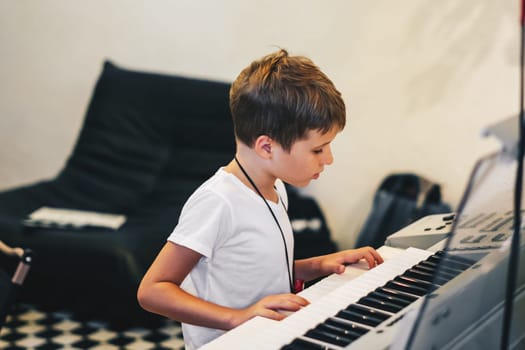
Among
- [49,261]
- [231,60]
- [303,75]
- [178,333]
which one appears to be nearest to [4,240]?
[49,261]

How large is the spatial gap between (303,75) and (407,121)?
2290 mm

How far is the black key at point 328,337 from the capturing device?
3.86ft

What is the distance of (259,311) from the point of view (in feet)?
4.43

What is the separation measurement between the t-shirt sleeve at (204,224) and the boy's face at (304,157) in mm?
146

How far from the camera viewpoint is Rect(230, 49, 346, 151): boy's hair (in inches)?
60.1

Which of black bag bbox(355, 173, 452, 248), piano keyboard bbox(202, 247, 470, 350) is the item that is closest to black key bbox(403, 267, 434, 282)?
piano keyboard bbox(202, 247, 470, 350)

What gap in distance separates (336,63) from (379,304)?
2.70 m

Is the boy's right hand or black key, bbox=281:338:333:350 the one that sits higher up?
black key, bbox=281:338:333:350

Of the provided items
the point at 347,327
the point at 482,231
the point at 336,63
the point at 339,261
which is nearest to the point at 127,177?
the point at 336,63

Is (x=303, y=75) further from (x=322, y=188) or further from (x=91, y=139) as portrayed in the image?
(x=91, y=139)

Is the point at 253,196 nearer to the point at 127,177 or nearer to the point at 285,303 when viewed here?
the point at 285,303

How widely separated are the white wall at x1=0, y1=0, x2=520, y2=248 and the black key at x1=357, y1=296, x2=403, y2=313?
233 cm

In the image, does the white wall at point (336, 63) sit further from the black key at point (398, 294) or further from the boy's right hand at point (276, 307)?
the boy's right hand at point (276, 307)

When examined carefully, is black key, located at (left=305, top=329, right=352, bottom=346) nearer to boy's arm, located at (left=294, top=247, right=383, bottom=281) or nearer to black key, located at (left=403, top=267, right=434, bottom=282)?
black key, located at (left=403, top=267, right=434, bottom=282)
